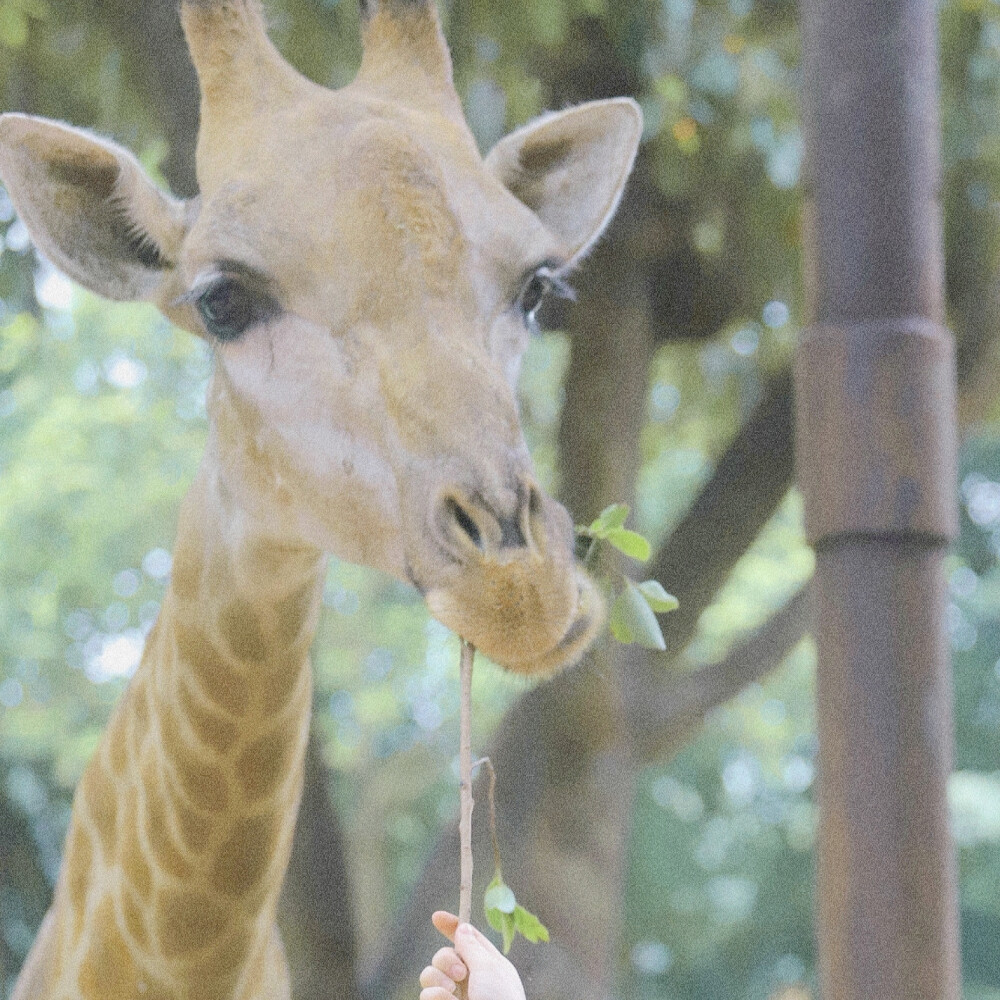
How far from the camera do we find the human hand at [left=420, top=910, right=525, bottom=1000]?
1.06 m

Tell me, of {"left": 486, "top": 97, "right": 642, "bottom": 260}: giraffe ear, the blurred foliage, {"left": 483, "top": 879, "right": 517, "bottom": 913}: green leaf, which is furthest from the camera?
the blurred foliage

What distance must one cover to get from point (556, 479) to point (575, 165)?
125 centimetres

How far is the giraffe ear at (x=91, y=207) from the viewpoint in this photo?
1.38m

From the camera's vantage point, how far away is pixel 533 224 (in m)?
1.34

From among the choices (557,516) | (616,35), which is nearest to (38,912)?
(616,35)

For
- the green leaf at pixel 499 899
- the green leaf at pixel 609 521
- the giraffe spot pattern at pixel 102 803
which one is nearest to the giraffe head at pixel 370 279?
the green leaf at pixel 609 521

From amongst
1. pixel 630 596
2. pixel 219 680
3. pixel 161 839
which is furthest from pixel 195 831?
pixel 630 596

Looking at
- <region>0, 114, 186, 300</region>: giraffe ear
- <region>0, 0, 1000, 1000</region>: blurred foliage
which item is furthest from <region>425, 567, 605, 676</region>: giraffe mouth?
<region>0, 0, 1000, 1000</region>: blurred foliage

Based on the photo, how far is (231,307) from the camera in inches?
51.7

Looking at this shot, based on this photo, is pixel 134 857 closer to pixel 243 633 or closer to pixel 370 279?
pixel 243 633

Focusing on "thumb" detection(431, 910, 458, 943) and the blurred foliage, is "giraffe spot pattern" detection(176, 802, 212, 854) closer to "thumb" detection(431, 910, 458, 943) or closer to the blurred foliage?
"thumb" detection(431, 910, 458, 943)

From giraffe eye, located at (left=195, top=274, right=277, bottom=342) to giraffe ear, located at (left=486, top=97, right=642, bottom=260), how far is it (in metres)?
0.36

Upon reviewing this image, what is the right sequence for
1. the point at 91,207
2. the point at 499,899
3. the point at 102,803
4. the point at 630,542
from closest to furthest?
1. the point at 499,899
2. the point at 630,542
3. the point at 91,207
4. the point at 102,803

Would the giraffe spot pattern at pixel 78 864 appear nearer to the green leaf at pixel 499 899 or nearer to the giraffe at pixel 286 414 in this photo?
the giraffe at pixel 286 414
